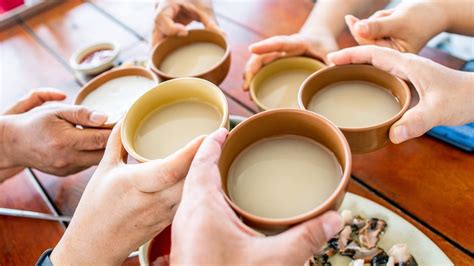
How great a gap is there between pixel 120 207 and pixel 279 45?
1.98ft

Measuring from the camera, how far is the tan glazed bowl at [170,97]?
807mm

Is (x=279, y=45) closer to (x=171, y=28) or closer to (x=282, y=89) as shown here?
(x=282, y=89)

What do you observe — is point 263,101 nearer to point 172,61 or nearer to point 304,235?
point 172,61

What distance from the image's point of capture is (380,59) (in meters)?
0.81

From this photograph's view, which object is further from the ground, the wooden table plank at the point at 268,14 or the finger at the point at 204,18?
the finger at the point at 204,18

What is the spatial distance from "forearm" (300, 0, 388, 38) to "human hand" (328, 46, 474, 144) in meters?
0.38

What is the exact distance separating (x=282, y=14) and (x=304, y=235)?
1095 millimetres

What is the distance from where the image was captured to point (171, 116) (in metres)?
0.89

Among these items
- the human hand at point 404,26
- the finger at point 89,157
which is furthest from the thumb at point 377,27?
the finger at point 89,157

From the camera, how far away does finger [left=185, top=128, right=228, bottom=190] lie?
583 mm

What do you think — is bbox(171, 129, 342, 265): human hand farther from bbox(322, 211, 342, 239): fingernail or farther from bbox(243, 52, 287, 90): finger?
bbox(243, 52, 287, 90): finger

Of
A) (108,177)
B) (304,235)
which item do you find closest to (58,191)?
(108,177)

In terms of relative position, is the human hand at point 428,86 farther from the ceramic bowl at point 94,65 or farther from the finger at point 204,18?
the ceramic bowl at point 94,65

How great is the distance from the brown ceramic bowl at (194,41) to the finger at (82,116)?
20 cm
